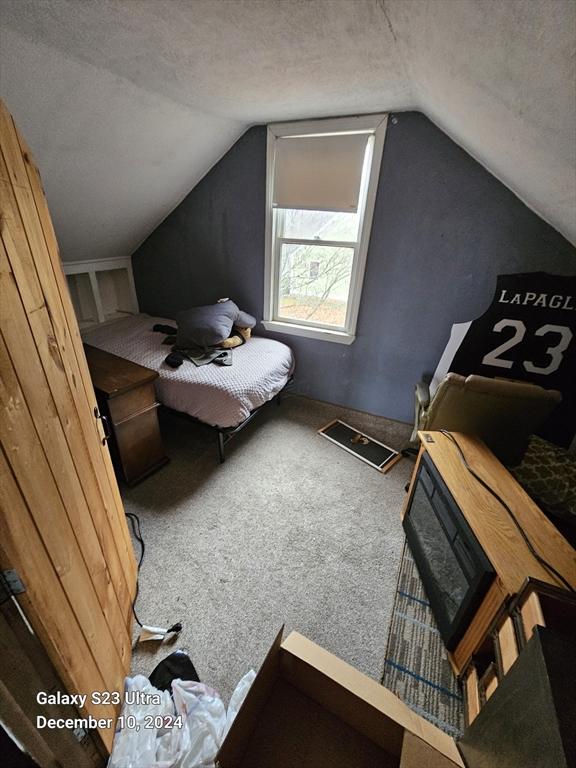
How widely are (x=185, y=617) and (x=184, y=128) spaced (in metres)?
2.86

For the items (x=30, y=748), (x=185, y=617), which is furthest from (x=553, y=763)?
(x=185, y=617)

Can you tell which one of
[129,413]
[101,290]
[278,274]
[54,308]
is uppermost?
[54,308]

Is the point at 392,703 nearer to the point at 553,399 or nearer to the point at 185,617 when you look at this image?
the point at 185,617

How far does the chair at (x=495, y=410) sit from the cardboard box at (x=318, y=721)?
1245 millimetres

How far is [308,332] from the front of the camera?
275 cm

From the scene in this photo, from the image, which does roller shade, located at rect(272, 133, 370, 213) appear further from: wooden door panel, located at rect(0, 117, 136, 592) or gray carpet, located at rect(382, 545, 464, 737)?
gray carpet, located at rect(382, 545, 464, 737)

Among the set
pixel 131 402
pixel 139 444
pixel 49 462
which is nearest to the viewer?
pixel 49 462

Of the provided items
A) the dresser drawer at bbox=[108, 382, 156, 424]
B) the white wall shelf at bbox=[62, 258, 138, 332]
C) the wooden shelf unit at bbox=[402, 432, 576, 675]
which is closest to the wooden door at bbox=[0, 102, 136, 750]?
the dresser drawer at bbox=[108, 382, 156, 424]

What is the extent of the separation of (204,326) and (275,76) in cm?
156

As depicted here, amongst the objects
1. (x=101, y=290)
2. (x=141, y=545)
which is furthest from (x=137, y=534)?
(x=101, y=290)

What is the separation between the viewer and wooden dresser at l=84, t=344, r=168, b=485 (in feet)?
5.89

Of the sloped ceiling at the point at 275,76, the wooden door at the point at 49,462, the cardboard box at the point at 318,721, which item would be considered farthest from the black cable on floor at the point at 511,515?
the wooden door at the point at 49,462

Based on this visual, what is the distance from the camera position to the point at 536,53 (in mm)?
670

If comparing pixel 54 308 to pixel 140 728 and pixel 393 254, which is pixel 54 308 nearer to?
pixel 140 728
